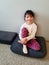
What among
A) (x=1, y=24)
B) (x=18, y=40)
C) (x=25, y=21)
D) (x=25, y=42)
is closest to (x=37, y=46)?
(x=25, y=42)

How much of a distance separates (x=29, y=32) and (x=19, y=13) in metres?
0.31

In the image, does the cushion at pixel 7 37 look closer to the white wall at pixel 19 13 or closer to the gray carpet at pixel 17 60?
the white wall at pixel 19 13

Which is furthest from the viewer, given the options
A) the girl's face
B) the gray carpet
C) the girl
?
the girl's face

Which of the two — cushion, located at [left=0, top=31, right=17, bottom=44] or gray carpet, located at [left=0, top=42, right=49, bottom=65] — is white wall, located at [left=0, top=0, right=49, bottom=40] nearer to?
cushion, located at [left=0, top=31, right=17, bottom=44]

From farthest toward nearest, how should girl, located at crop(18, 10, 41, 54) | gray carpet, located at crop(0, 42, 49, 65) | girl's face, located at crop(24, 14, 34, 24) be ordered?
girl's face, located at crop(24, 14, 34, 24), girl, located at crop(18, 10, 41, 54), gray carpet, located at crop(0, 42, 49, 65)

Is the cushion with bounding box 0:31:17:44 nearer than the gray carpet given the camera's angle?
No

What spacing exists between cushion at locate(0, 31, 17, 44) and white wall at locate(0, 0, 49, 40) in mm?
71

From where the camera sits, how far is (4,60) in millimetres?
1618

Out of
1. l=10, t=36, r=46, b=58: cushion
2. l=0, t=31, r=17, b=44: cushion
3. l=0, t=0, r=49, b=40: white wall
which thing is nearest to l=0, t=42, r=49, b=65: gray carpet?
l=10, t=36, r=46, b=58: cushion

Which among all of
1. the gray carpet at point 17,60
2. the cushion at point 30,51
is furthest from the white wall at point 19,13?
the gray carpet at point 17,60

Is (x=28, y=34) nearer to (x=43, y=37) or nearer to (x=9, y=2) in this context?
(x=43, y=37)

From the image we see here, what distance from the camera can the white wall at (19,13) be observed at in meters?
1.85

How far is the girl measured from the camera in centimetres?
177

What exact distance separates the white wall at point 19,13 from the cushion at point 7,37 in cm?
7
